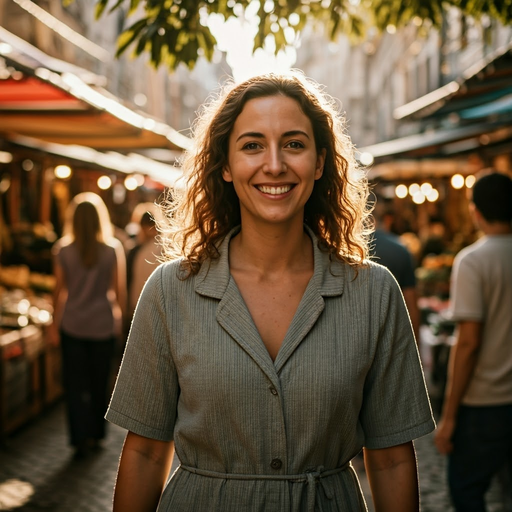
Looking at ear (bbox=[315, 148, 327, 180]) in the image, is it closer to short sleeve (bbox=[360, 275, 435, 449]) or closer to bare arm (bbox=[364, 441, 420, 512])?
short sleeve (bbox=[360, 275, 435, 449])

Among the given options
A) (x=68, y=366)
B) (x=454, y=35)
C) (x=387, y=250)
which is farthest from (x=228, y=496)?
(x=454, y=35)

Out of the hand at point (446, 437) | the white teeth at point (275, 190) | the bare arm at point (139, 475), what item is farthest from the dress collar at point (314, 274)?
the hand at point (446, 437)

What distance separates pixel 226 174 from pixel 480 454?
7.26 ft

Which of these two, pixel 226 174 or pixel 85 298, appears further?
pixel 85 298

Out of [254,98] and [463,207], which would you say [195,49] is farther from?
[463,207]

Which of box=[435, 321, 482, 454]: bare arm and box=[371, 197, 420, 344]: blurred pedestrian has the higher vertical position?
box=[371, 197, 420, 344]: blurred pedestrian

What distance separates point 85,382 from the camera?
7074mm

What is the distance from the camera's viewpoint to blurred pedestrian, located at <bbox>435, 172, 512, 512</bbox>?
13.4 ft

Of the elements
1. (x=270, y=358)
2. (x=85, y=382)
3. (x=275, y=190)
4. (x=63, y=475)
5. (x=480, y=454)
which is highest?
(x=275, y=190)

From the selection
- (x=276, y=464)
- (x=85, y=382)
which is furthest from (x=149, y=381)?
(x=85, y=382)

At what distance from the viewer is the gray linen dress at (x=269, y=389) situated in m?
2.24

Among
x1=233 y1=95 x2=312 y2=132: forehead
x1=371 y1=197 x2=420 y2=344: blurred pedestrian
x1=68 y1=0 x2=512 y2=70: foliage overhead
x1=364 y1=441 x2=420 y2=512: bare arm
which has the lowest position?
x1=364 y1=441 x2=420 y2=512: bare arm

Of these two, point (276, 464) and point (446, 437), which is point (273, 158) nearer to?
point (276, 464)

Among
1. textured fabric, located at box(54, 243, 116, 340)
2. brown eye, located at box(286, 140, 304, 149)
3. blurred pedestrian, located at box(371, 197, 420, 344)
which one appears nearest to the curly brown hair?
brown eye, located at box(286, 140, 304, 149)
